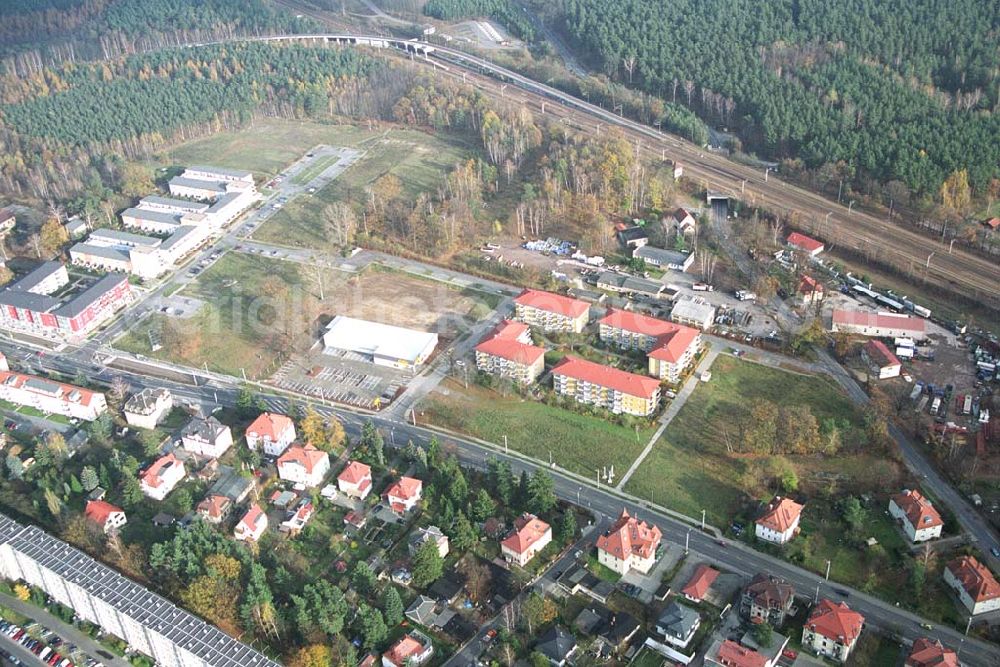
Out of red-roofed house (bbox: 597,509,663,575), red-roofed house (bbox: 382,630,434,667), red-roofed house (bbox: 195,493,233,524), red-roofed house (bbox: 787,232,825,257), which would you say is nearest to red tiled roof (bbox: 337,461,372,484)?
red-roofed house (bbox: 195,493,233,524)

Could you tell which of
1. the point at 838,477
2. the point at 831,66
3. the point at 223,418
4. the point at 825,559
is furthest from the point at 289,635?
the point at 831,66

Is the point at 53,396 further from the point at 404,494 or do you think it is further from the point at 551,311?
the point at 551,311

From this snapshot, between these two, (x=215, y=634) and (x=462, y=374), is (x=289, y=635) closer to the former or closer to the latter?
(x=215, y=634)

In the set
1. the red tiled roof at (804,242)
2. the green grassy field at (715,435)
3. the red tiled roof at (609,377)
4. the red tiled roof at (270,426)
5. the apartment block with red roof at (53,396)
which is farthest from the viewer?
the red tiled roof at (804,242)

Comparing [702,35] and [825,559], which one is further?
[702,35]

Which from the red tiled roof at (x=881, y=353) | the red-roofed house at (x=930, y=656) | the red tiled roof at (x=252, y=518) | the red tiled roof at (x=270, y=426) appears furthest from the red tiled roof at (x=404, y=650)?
the red tiled roof at (x=881, y=353)

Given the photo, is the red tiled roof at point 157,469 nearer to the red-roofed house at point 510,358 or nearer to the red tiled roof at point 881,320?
the red-roofed house at point 510,358
